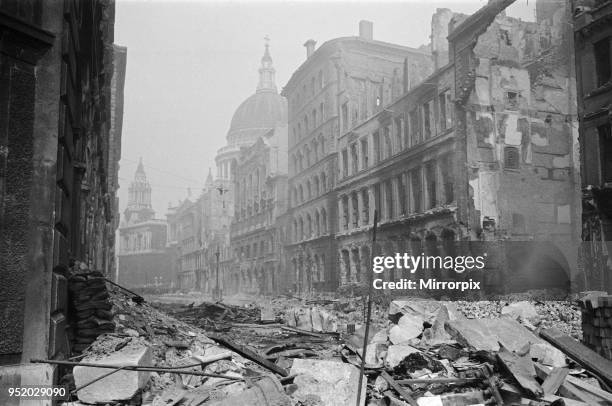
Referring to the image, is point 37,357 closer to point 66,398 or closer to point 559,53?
point 66,398

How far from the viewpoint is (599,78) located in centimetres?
1980

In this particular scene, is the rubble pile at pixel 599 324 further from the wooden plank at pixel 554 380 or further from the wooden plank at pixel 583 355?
the wooden plank at pixel 554 380

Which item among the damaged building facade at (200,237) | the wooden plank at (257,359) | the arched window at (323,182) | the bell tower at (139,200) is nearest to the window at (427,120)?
the arched window at (323,182)

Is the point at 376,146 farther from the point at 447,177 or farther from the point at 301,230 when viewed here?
the point at 301,230

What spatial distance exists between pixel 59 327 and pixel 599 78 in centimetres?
2002

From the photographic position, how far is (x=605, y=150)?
19.4m

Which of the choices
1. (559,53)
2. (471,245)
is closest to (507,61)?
(559,53)

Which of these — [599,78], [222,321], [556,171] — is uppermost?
[599,78]

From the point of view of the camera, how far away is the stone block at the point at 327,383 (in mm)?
6312

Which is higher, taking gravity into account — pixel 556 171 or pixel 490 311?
pixel 556 171

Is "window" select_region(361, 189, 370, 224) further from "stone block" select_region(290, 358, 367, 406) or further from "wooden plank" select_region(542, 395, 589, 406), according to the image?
"wooden plank" select_region(542, 395, 589, 406)

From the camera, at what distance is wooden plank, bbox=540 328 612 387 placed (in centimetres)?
711

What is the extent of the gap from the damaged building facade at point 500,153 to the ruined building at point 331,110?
6639mm

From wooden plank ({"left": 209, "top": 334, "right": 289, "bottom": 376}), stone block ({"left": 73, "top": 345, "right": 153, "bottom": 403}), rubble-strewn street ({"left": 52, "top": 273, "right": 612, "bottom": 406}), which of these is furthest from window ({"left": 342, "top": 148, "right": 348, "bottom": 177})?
stone block ({"left": 73, "top": 345, "right": 153, "bottom": 403})
